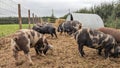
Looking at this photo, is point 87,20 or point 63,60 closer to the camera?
point 63,60

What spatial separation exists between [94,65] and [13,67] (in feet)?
7.37

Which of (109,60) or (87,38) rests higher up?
(87,38)

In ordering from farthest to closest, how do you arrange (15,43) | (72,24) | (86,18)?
1. (86,18)
2. (72,24)
3. (15,43)

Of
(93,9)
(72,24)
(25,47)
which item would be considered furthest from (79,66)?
(93,9)

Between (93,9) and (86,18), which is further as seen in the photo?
(93,9)

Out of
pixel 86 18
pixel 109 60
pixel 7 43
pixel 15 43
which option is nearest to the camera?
pixel 15 43

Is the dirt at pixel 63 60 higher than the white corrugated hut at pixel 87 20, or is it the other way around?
the white corrugated hut at pixel 87 20

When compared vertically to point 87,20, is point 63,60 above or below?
below

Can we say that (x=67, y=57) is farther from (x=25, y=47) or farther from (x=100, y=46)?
(x=25, y=47)

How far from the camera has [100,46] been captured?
8.14 m

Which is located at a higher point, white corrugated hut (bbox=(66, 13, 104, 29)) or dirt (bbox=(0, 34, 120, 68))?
white corrugated hut (bbox=(66, 13, 104, 29))

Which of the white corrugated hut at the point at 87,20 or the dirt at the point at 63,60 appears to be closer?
the dirt at the point at 63,60

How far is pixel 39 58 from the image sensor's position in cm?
796

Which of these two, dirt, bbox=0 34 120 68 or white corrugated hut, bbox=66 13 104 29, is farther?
white corrugated hut, bbox=66 13 104 29
